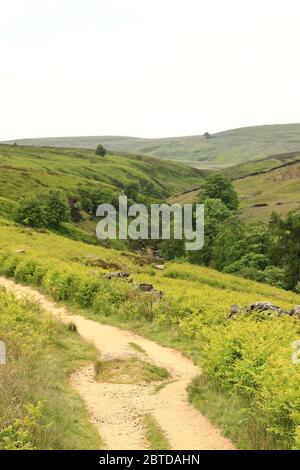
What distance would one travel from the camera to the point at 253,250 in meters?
82.0

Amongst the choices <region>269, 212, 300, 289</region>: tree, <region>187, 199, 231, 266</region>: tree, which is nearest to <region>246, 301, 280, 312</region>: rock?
<region>269, 212, 300, 289</region>: tree

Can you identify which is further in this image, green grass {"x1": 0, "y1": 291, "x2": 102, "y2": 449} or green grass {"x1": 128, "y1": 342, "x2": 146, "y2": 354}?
green grass {"x1": 128, "y1": 342, "x2": 146, "y2": 354}

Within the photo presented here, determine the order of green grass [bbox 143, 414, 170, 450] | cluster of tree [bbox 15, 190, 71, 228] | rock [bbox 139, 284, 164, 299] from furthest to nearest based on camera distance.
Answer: cluster of tree [bbox 15, 190, 71, 228]
rock [bbox 139, 284, 164, 299]
green grass [bbox 143, 414, 170, 450]

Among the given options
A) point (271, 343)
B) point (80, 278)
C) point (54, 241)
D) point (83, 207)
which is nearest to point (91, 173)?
point (83, 207)

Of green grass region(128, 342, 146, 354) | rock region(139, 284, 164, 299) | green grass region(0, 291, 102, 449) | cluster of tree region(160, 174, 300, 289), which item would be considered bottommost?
cluster of tree region(160, 174, 300, 289)

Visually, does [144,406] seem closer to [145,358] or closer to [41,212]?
[145,358]

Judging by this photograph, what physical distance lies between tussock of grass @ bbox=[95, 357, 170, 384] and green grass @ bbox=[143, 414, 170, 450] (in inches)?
109

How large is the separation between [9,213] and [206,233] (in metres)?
36.5

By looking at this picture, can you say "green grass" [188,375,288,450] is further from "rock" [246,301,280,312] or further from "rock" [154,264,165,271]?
"rock" [154,264,165,271]

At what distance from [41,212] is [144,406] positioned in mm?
78346

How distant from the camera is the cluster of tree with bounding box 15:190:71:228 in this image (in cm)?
8719

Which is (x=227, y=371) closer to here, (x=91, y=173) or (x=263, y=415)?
(x=263, y=415)

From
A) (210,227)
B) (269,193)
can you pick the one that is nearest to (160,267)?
(210,227)

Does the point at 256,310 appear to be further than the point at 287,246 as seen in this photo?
No
